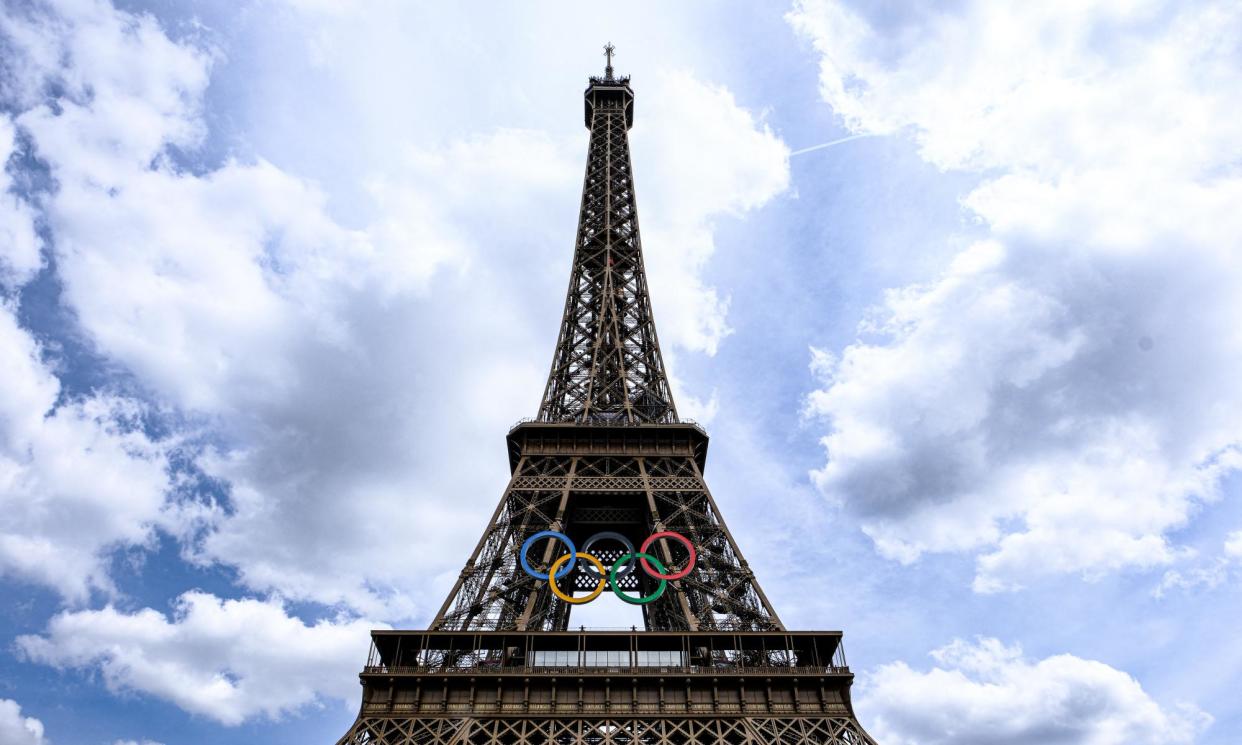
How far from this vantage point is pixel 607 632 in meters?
38.5

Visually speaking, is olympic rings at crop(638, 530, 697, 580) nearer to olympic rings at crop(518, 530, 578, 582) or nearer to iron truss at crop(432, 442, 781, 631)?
iron truss at crop(432, 442, 781, 631)

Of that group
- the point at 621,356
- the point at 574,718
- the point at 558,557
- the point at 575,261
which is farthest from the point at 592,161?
the point at 574,718

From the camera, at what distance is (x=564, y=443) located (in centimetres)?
5100

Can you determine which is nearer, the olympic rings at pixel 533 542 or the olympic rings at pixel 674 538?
the olympic rings at pixel 533 542

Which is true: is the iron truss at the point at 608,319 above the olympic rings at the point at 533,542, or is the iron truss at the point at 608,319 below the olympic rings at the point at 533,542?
above

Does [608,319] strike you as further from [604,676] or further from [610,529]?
[604,676]

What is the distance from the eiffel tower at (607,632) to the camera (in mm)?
35812

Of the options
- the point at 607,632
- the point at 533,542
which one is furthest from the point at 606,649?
the point at 533,542

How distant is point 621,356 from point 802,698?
2801 centimetres

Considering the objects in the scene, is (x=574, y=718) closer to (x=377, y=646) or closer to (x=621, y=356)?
(x=377, y=646)

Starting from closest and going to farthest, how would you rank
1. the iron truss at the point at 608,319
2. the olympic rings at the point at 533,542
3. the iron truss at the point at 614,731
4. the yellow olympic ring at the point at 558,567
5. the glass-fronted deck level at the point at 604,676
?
the iron truss at the point at 614,731
the glass-fronted deck level at the point at 604,676
the yellow olympic ring at the point at 558,567
the olympic rings at the point at 533,542
the iron truss at the point at 608,319

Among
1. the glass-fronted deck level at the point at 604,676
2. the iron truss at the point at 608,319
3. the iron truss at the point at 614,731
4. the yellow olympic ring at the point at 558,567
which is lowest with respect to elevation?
the iron truss at the point at 614,731

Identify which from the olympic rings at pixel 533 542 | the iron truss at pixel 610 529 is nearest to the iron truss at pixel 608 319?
the iron truss at pixel 610 529

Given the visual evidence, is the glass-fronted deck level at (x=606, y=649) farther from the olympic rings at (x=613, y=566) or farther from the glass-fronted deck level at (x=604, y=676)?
the olympic rings at (x=613, y=566)
